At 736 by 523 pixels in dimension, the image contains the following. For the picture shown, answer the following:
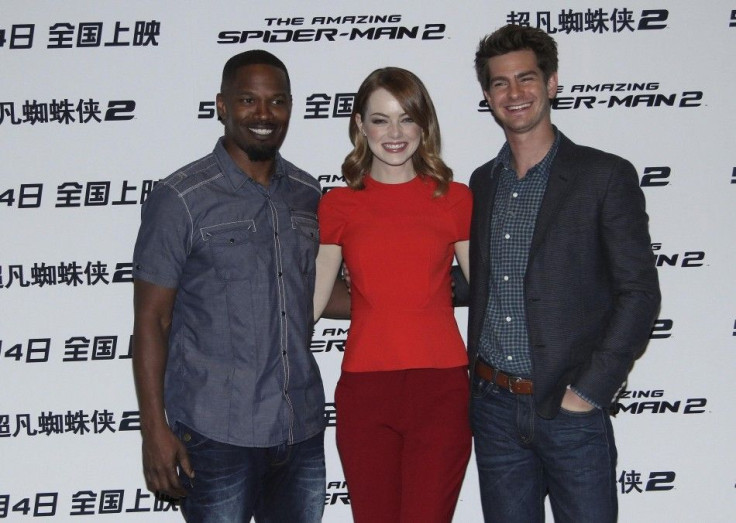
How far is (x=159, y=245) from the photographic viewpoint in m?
2.51

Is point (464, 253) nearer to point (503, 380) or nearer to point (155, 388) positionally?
point (503, 380)

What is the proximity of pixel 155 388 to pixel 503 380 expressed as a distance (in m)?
1.17

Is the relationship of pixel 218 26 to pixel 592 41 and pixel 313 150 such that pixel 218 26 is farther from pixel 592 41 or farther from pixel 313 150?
pixel 592 41

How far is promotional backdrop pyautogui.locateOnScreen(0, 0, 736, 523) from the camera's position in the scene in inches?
138

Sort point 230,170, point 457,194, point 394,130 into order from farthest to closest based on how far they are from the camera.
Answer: point 457,194, point 394,130, point 230,170

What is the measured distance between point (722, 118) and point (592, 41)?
72 centimetres

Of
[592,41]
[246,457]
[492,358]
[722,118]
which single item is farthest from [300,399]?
[722,118]

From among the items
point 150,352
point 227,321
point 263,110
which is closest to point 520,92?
point 263,110

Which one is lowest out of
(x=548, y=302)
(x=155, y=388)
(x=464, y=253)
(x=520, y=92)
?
(x=155, y=388)

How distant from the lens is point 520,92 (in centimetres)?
266

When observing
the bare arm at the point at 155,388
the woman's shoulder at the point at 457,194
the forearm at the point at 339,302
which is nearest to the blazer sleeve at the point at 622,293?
the woman's shoulder at the point at 457,194

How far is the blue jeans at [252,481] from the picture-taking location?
8.39ft

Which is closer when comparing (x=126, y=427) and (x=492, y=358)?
(x=492, y=358)

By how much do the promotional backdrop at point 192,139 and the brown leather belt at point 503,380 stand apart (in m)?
1.21
